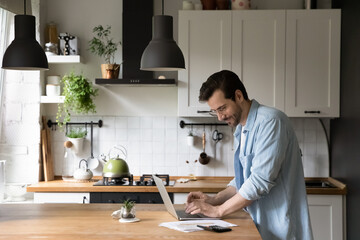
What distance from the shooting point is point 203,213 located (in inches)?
120

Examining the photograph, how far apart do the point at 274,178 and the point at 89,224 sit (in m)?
1.00

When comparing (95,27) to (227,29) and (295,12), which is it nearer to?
(227,29)

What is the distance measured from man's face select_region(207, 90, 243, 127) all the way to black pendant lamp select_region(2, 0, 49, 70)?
106 cm

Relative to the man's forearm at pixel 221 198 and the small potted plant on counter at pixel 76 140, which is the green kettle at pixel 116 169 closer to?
the small potted plant on counter at pixel 76 140

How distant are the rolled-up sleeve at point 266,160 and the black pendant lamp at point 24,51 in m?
1.39

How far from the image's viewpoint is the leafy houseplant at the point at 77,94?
5149 mm

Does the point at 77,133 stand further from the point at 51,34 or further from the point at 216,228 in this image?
the point at 216,228

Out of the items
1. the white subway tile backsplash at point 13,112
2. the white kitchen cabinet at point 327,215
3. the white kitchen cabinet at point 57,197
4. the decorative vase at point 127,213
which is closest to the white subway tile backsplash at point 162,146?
the white subway tile backsplash at point 13,112

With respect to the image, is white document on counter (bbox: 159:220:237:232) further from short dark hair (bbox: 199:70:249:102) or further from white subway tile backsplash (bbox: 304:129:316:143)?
white subway tile backsplash (bbox: 304:129:316:143)

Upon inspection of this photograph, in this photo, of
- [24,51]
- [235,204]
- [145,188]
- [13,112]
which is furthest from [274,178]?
[13,112]

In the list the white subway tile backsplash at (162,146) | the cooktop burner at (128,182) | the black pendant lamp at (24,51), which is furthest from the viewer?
the white subway tile backsplash at (162,146)

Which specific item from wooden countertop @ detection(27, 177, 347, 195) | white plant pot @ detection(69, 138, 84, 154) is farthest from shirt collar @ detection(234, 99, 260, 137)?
white plant pot @ detection(69, 138, 84, 154)

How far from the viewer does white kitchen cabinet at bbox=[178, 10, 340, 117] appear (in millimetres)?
4914

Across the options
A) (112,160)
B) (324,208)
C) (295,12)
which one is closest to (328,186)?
(324,208)
